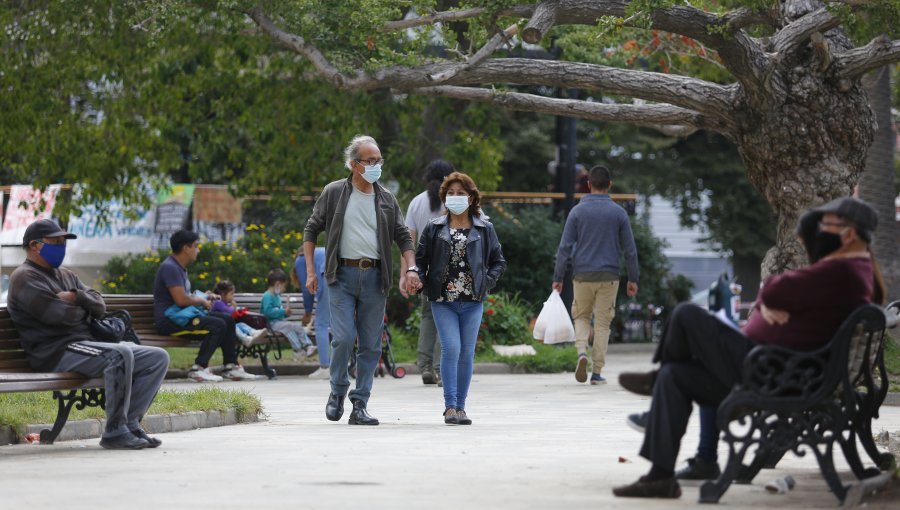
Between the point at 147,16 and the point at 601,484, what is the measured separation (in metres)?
13.7

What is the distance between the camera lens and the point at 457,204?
11.9 meters

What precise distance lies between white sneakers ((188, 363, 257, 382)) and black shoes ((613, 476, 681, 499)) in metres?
11.4

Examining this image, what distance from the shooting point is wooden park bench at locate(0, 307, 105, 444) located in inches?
371

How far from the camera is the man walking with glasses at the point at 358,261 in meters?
11.5

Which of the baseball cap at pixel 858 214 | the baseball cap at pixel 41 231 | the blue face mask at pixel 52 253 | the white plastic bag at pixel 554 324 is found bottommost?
the white plastic bag at pixel 554 324

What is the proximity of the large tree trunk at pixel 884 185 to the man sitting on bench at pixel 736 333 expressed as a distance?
17.5 m

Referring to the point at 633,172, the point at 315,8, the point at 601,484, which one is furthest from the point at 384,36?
the point at 633,172

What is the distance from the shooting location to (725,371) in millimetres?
6953

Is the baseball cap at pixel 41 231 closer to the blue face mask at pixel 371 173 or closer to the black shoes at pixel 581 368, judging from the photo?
the blue face mask at pixel 371 173

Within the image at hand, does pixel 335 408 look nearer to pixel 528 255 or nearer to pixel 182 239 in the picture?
pixel 182 239

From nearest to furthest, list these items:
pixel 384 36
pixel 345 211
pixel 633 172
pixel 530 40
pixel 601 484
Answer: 1. pixel 601 484
2. pixel 345 211
3. pixel 530 40
4. pixel 384 36
5. pixel 633 172

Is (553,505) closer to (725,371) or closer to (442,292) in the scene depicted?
(725,371)

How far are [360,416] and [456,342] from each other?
0.86m

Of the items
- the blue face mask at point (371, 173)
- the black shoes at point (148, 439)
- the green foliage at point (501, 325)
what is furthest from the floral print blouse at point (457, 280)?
the green foliage at point (501, 325)
